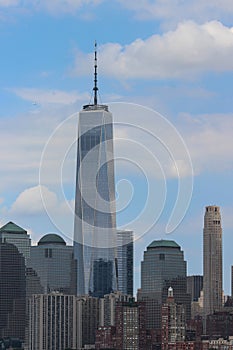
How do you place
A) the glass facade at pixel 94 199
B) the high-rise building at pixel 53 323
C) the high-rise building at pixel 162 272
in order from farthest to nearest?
the high-rise building at pixel 162 272 → the glass facade at pixel 94 199 → the high-rise building at pixel 53 323

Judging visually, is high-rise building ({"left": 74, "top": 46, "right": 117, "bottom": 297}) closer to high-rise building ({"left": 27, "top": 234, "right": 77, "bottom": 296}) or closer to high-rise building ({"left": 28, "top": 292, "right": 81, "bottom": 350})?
high-rise building ({"left": 27, "top": 234, "right": 77, "bottom": 296})

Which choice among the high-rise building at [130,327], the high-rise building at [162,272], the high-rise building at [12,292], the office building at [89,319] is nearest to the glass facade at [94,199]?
the high-rise building at [162,272]

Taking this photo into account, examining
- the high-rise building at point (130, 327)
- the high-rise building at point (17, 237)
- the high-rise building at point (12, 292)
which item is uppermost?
the high-rise building at point (17, 237)

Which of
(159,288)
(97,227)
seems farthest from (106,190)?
(159,288)

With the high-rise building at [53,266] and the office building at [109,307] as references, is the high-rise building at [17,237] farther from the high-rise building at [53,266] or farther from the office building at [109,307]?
the office building at [109,307]

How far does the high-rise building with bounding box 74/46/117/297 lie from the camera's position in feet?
312

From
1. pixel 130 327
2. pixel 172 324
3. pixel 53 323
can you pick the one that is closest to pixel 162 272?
pixel 53 323

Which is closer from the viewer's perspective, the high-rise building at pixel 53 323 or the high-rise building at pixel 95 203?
the high-rise building at pixel 53 323

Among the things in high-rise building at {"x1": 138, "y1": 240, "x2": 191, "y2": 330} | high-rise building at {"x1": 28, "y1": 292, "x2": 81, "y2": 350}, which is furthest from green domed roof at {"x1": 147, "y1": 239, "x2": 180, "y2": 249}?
high-rise building at {"x1": 28, "y1": 292, "x2": 81, "y2": 350}

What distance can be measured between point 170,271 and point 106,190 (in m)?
20.4

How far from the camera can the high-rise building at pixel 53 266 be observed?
367ft

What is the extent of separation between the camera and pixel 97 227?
10231cm

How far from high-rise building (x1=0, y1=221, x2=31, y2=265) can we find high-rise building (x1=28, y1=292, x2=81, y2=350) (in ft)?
57.5

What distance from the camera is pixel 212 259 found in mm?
115562
